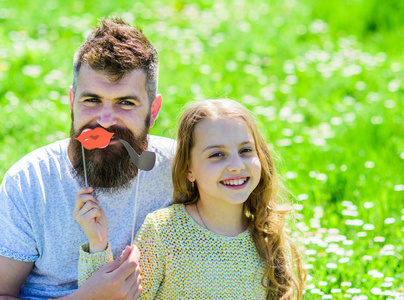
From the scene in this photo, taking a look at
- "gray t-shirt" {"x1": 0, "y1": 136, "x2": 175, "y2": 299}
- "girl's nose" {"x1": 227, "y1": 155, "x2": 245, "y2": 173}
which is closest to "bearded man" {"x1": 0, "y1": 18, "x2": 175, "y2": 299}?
"gray t-shirt" {"x1": 0, "y1": 136, "x2": 175, "y2": 299}

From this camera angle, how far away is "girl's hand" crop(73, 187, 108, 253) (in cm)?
248

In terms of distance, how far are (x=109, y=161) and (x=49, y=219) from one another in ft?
1.26

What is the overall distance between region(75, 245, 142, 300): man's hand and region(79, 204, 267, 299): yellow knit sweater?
0.12 metres

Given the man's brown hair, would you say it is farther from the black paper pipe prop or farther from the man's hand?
the man's hand

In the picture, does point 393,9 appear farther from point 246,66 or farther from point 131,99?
point 131,99

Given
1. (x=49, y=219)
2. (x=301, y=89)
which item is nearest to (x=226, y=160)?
(x=49, y=219)

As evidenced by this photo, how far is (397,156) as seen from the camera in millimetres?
4559

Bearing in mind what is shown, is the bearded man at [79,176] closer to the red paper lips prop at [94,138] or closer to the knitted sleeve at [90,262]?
the red paper lips prop at [94,138]

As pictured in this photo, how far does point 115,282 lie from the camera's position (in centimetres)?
245

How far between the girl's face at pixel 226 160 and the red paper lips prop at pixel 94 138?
390 mm

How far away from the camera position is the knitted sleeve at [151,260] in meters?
2.63

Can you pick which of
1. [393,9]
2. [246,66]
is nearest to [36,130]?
[246,66]

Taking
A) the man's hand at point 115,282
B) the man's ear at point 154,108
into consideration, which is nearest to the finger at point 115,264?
the man's hand at point 115,282

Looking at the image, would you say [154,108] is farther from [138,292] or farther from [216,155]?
[138,292]
